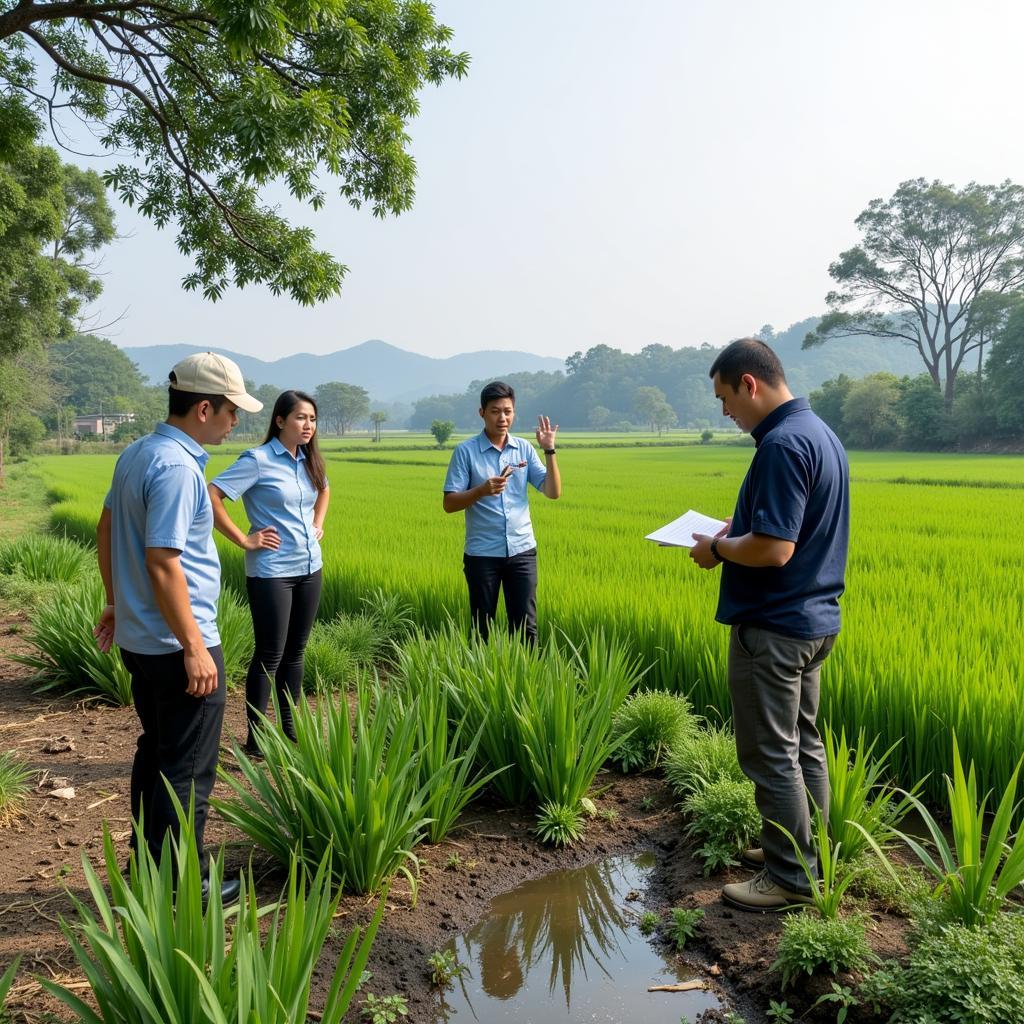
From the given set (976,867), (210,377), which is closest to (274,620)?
(210,377)

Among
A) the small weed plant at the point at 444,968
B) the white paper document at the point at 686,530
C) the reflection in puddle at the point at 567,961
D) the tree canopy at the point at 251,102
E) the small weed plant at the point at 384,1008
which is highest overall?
the tree canopy at the point at 251,102

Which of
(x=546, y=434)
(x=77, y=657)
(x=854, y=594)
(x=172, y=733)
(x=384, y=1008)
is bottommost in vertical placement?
(x=384, y=1008)

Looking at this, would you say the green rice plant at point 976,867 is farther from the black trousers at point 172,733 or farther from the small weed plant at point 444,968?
the black trousers at point 172,733

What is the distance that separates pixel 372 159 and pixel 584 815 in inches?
333

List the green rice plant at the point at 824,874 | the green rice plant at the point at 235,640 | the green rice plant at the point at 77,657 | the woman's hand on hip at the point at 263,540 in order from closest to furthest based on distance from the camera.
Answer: the green rice plant at the point at 824,874 → the woman's hand on hip at the point at 263,540 → the green rice plant at the point at 77,657 → the green rice plant at the point at 235,640

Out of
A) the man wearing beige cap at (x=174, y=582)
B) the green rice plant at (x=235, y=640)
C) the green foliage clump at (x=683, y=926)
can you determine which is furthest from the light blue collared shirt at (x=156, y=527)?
the green rice plant at (x=235, y=640)

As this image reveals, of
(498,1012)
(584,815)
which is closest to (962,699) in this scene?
(584,815)

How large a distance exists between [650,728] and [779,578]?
1917mm

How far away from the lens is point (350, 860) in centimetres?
305

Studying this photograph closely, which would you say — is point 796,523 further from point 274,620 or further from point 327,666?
point 327,666

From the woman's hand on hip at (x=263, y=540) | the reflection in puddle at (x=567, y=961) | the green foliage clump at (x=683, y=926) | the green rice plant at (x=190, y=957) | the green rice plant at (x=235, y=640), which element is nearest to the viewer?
the green rice plant at (x=190, y=957)

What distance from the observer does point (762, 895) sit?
3.05 metres

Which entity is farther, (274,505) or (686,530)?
(274,505)

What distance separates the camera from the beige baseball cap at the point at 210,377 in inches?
112
